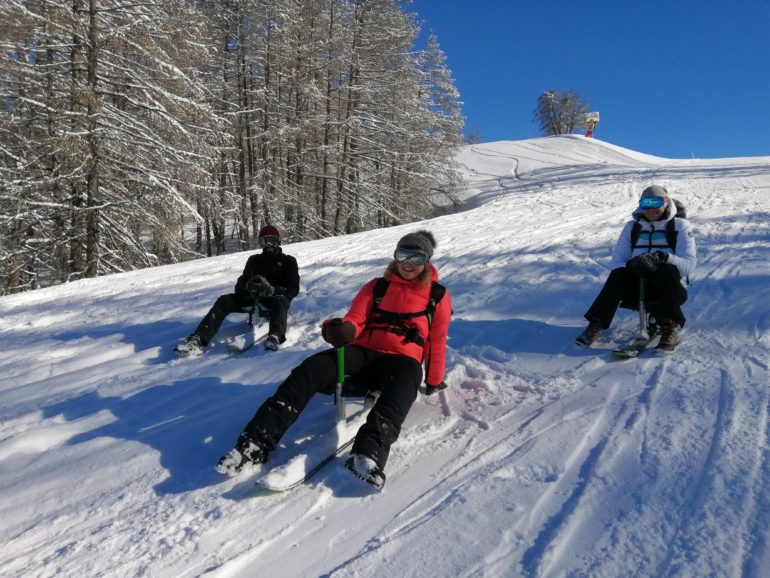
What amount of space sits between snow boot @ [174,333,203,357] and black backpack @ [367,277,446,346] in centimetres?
216

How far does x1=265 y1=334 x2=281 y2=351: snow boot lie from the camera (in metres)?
4.54

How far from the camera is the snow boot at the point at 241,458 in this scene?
237 centimetres

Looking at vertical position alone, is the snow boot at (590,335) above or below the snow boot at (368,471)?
above

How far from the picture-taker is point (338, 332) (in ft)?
8.84

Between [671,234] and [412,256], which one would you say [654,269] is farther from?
[412,256]

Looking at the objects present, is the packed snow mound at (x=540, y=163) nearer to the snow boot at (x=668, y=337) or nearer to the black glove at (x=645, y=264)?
the black glove at (x=645, y=264)

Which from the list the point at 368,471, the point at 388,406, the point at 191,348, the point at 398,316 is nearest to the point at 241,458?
the point at 368,471

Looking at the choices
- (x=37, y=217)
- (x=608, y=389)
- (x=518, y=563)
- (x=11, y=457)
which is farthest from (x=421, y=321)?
(x=37, y=217)

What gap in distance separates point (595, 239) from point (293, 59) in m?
15.4

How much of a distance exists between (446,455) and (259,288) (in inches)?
119

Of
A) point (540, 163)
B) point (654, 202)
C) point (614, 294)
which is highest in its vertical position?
point (540, 163)

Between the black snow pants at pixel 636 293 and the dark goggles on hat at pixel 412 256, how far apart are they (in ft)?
5.78

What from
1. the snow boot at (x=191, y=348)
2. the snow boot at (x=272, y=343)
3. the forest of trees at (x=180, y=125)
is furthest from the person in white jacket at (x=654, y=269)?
the forest of trees at (x=180, y=125)

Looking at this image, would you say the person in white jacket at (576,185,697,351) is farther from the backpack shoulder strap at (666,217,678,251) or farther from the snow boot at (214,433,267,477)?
the snow boot at (214,433,267,477)
